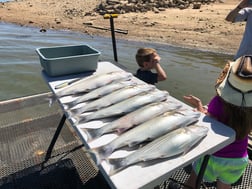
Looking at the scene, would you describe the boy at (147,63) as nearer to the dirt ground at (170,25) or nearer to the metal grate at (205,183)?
the metal grate at (205,183)

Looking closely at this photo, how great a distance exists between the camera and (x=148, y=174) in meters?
1.85

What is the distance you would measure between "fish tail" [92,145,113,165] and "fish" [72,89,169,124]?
458 mm

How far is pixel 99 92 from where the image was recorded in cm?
293

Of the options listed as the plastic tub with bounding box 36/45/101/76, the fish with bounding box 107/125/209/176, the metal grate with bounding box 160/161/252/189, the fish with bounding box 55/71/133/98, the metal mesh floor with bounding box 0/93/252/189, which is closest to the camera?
the fish with bounding box 107/125/209/176

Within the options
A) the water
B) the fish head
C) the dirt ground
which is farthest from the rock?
the fish head

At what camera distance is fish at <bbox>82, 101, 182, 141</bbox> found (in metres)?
2.29

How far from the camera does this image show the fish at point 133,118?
7.53ft

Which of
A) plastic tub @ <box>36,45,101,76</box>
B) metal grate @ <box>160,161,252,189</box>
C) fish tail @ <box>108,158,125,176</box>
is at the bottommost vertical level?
metal grate @ <box>160,161,252,189</box>

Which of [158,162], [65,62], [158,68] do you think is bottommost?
[158,68]

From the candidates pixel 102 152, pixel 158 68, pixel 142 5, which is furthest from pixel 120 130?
pixel 142 5

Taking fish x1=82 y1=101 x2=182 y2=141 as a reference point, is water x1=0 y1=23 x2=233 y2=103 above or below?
below

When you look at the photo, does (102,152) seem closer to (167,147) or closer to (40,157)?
(167,147)

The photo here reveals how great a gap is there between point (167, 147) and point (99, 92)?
110 centimetres

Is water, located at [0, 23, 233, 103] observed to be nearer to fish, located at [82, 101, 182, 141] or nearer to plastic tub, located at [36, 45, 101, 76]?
plastic tub, located at [36, 45, 101, 76]
